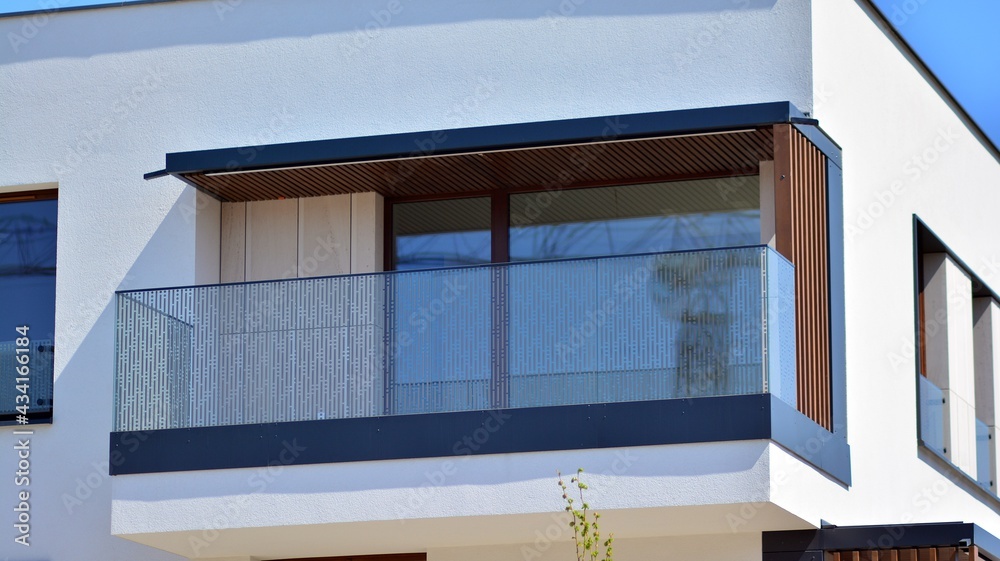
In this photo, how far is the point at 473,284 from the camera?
43.0 feet

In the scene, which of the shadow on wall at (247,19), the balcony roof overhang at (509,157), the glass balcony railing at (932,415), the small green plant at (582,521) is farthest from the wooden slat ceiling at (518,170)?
the glass balcony railing at (932,415)

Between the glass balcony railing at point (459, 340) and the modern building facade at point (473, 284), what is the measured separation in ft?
0.08

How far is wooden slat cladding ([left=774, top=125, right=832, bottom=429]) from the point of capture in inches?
515

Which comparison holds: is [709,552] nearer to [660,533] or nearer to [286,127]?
[660,533]

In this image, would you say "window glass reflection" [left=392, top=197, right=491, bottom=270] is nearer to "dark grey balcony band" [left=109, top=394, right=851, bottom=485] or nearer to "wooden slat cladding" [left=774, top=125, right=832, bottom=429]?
"dark grey balcony band" [left=109, top=394, right=851, bottom=485]

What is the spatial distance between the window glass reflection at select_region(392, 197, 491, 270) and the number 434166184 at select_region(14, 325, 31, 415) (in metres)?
3.34

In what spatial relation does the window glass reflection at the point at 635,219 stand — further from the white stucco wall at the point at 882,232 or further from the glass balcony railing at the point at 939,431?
the glass balcony railing at the point at 939,431

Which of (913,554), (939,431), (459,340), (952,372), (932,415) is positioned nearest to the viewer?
(913,554)

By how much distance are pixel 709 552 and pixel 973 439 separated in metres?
4.80

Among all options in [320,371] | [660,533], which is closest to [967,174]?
[660,533]

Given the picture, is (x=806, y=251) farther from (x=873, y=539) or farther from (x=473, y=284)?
(x=473, y=284)

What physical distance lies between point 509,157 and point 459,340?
176cm

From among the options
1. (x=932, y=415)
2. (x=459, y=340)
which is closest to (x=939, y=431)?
(x=932, y=415)

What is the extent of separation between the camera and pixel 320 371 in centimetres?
1337
